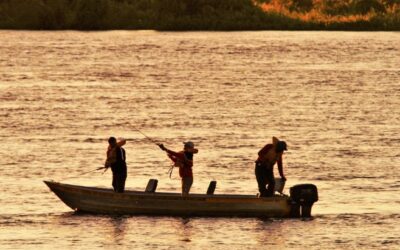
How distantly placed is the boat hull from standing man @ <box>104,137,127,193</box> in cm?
30

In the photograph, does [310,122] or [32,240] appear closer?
[32,240]

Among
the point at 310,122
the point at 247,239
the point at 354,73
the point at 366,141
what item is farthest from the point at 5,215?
the point at 354,73

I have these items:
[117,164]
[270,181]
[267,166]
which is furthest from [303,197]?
[117,164]

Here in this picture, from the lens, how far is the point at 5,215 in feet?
151

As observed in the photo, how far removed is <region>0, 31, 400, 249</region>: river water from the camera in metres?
43.4

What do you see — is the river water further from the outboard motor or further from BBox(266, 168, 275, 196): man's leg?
BBox(266, 168, 275, 196): man's leg

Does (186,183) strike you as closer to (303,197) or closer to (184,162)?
(184,162)

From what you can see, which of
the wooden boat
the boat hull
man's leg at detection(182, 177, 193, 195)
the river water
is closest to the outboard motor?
the wooden boat

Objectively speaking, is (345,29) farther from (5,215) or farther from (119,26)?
(5,215)

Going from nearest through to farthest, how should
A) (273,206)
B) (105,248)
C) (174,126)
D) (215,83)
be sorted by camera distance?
(105,248)
(273,206)
(174,126)
(215,83)

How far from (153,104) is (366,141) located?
72.9ft

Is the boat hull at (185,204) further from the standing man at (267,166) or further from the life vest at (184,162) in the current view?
the life vest at (184,162)

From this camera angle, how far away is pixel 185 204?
145ft

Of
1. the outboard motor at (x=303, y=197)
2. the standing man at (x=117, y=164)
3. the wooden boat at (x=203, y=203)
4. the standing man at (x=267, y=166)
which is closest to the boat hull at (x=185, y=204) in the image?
the wooden boat at (x=203, y=203)
